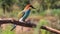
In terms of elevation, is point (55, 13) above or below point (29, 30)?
above

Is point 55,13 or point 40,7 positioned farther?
point 40,7

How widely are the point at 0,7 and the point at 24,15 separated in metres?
3.94

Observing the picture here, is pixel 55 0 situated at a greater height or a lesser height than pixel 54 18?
greater

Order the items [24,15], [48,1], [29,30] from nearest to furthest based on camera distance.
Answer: [24,15], [29,30], [48,1]

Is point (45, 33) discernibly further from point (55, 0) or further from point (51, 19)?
point (55, 0)

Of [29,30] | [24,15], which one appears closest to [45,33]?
[24,15]

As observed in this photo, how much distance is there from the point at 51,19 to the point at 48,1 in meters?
0.66

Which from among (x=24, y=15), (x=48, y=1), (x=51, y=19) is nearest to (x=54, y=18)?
(x=51, y=19)

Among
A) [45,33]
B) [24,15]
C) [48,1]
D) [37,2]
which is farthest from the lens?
[37,2]

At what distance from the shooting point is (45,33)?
240 cm

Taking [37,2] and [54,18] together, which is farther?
[37,2]

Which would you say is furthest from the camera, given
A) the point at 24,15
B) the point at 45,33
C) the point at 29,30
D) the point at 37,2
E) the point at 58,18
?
the point at 37,2

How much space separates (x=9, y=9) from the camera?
6.61m

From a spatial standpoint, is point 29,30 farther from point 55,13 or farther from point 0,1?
point 0,1
